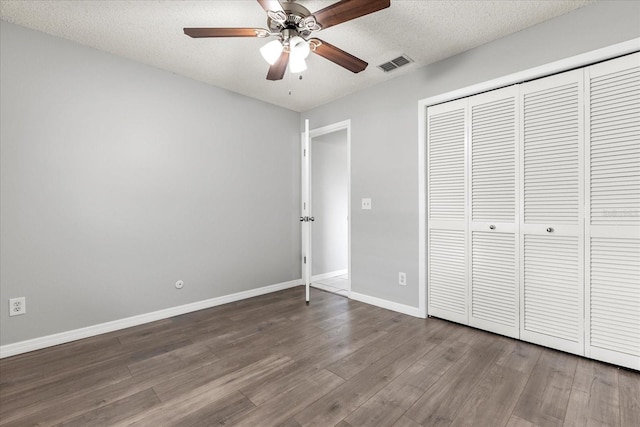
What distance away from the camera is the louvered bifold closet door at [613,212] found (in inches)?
75.3

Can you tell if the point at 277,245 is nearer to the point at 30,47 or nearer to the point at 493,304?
the point at 493,304

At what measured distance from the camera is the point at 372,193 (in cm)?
337

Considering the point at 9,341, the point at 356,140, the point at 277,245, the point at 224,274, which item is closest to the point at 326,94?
the point at 356,140

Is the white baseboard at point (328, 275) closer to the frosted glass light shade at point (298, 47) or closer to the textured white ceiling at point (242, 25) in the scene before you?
the textured white ceiling at point (242, 25)

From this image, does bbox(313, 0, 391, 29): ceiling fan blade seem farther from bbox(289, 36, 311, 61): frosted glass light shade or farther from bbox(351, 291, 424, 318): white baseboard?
bbox(351, 291, 424, 318): white baseboard

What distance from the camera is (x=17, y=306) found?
224 cm

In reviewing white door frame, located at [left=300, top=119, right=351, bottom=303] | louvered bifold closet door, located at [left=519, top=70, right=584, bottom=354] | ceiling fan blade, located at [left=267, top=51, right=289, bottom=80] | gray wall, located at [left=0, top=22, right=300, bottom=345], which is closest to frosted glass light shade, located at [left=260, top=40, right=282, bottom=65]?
ceiling fan blade, located at [left=267, top=51, right=289, bottom=80]

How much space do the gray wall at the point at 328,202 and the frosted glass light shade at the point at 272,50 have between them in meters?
2.35

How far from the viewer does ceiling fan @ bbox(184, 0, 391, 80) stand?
1615mm

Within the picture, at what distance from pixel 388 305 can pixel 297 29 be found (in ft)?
8.89

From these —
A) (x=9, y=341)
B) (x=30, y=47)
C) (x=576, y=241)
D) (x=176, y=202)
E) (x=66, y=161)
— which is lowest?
(x=9, y=341)

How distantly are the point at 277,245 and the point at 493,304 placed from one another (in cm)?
256

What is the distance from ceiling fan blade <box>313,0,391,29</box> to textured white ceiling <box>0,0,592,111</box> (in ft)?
1.19

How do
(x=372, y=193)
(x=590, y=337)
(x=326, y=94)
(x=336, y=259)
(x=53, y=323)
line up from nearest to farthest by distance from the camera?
1. (x=590, y=337)
2. (x=53, y=323)
3. (x=372, y=193)
4. (x=326, y=94)
5. (x=336, y=259)
